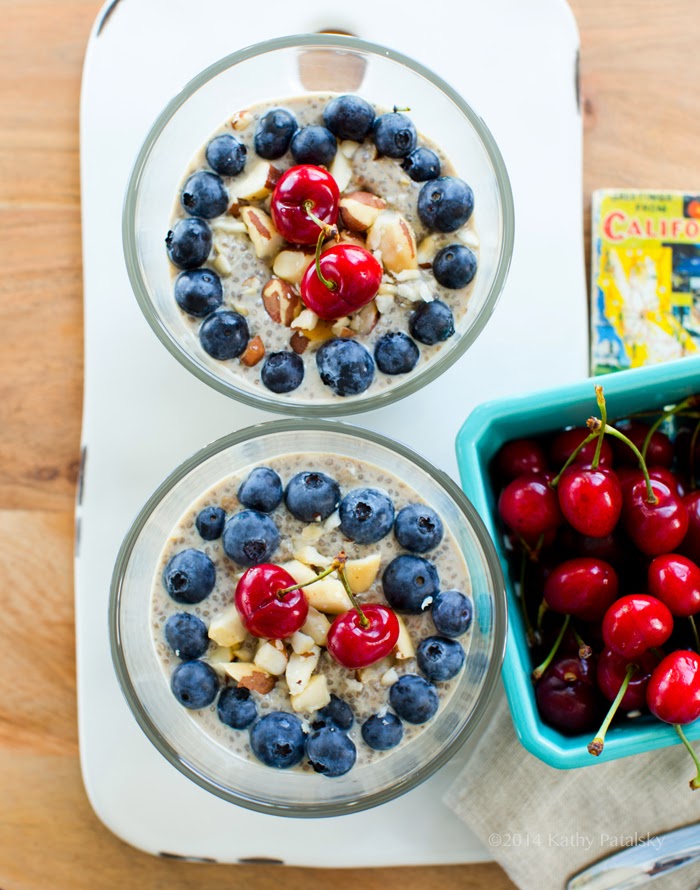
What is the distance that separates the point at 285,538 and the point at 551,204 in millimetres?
672

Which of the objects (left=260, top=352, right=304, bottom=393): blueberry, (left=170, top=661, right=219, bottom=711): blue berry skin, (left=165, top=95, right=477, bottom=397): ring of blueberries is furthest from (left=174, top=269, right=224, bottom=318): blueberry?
(left=170, top=661, right=219, bottom=711): blue berry skin

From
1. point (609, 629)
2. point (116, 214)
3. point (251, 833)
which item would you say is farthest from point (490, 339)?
point (251, 833)

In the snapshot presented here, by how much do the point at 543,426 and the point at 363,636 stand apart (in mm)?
406

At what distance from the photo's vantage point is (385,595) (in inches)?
45.6

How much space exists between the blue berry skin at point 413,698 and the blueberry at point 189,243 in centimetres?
63

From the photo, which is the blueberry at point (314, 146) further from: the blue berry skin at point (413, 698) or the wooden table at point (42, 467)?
the blue berry skin at point (413, 698)

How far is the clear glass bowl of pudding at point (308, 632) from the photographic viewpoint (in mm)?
1148

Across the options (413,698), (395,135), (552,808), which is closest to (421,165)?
(395,135)

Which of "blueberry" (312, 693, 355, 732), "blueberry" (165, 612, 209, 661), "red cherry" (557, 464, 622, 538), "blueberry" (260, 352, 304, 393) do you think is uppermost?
"blueberry" (260, 352, 304, 393)

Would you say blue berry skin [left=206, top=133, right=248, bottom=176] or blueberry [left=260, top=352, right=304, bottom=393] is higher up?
blue berry skin [left=206, top=133, right=248, bottom=176]

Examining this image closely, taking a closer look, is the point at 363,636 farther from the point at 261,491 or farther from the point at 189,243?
the point at 189,243

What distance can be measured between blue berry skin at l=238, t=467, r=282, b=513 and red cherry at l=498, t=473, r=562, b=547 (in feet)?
1.01

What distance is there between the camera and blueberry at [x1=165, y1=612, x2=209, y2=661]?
114cm

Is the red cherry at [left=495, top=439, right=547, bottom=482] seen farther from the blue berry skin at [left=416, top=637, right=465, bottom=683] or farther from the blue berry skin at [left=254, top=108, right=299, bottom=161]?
the blue berry skin at [left=254, top=108, right=299, bottom=161]
